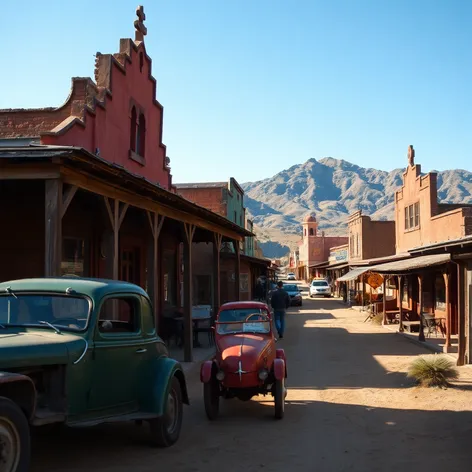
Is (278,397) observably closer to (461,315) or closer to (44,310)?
(44,310)

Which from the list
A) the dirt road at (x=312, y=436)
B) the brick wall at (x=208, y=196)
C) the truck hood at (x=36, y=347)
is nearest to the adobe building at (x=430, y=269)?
the dirt road at (x=312, y=436)

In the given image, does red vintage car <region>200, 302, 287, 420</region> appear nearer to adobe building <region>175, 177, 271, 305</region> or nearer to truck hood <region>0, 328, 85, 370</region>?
truck hood <region>0, 328, 85, 370</region>

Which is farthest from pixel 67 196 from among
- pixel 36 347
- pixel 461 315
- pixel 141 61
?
pixel 141 61

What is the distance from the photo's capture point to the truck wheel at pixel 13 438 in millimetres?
4496

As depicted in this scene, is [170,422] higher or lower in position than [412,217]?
lower

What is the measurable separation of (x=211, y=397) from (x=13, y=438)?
4131mm

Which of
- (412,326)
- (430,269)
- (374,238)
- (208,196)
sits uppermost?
(208,196)

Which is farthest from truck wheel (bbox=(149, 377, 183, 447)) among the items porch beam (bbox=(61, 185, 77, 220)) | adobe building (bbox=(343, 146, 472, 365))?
adobe building (bbox=(343, 146, 472, 365))

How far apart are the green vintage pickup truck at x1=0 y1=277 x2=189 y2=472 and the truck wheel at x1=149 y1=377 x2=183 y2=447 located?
1 centimetres

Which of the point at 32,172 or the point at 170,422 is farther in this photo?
the point at 32,172

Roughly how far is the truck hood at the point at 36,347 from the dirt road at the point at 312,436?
1.36 metres

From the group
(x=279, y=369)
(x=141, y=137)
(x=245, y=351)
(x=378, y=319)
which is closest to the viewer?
(x=279, y=369)

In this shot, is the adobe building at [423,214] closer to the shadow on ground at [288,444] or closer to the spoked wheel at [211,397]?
the shadow on ground at [288,444]

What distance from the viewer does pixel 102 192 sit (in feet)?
29.3
